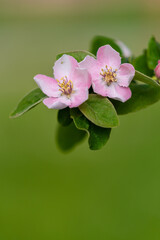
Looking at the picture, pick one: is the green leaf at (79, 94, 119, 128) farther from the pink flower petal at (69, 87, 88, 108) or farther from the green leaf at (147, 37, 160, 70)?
the green leaf at (147, 37, 160, 70)

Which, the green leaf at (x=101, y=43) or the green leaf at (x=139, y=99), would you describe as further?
the green leaf at (x=101, y=43)

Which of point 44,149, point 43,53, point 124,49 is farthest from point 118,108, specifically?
point 43,53

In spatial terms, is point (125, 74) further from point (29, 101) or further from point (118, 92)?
point (29, 101)

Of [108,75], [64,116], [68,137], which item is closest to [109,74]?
[108,75]

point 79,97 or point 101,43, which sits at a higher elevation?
→ point 101,43

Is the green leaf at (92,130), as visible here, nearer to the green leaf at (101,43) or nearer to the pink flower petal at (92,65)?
the pink flower petal at (92,65)

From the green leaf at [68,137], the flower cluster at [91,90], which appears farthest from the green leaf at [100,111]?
the green leaf at [68,137]
